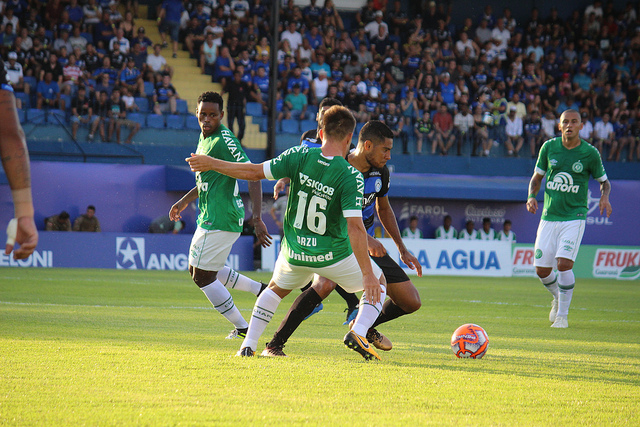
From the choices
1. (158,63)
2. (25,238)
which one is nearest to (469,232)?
(158,63)

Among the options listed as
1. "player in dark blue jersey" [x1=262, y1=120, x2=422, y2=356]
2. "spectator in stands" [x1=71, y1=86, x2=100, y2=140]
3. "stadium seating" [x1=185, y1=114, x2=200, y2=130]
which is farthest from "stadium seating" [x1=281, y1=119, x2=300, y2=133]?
"player in dark blue jersey" [x1=262, y1=120, x2=422, y2=356]

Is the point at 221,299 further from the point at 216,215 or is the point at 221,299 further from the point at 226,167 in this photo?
the point at 226,167

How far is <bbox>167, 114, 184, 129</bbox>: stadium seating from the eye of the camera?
21.4 meters

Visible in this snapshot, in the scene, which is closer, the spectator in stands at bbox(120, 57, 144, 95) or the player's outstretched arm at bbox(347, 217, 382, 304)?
the player's outstretched arm at bbox(347, 217, 382, 304)

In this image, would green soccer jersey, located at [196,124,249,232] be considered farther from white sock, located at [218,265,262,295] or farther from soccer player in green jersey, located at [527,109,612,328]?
soccer player in green jersey, located at [527,109,612,328]

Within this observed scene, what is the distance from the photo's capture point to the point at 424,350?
21.7 feet

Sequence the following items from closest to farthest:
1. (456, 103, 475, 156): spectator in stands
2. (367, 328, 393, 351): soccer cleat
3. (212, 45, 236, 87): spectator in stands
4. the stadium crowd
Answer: (367, 328, 393, 351): soccer cleat → the stadium crowd → (212, 45, 236, 87): spectator in stands → (456, 103, 475, 156): spectator in stands

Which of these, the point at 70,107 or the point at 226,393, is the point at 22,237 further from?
Result: the point at 70,107

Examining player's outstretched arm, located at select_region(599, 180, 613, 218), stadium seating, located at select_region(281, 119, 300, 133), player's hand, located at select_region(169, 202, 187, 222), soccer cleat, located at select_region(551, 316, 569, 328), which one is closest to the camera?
player's hand, located at select_region(169, 202, 187, 222)

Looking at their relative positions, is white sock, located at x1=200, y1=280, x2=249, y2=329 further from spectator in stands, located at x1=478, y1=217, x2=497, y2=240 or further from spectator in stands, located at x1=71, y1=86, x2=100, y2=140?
spectator in stands, located at x1=478, y1=217, x2=497, y2=240

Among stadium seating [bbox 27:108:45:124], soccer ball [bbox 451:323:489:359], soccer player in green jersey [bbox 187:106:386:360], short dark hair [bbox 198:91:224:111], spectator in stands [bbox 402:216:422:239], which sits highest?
short dark hair [bbox 198:91:224:111]

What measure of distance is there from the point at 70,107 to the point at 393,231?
15765 mm

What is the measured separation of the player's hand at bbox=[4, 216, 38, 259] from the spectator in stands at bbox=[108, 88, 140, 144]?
18728 millimetres

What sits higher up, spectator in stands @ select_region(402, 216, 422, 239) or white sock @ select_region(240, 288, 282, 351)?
white sock @ select_region(240, 288, 282, 351)
